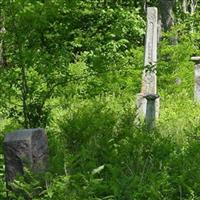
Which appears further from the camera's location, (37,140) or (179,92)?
(179,92)

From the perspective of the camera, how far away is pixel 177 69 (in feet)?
45.3

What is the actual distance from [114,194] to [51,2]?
2793mm

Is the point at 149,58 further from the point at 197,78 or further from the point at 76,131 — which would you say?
the point at 76,131

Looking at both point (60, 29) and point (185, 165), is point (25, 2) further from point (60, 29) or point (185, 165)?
point (185, 165)

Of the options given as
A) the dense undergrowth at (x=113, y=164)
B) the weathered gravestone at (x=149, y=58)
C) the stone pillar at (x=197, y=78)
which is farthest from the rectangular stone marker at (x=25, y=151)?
the stone pillar at (x=197, y=78)

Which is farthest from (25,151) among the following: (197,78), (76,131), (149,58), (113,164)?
(197,78)

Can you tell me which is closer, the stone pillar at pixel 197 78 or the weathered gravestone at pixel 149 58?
the weathered gravestone at pixel 149 58

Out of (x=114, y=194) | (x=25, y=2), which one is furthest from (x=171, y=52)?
(x=114, y=194)

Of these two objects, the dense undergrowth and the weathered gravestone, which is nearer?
the dense undergrowth

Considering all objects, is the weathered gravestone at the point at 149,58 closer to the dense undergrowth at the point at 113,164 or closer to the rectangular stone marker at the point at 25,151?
the dense undergrowth at the point at 113,164

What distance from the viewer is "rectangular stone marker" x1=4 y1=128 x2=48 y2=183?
4457mm

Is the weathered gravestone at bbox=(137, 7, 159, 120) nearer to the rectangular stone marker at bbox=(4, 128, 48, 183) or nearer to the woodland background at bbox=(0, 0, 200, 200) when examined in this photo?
the woodland background at bbox=(0, 0, 200, 200)

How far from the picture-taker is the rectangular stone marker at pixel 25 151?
4457 mm

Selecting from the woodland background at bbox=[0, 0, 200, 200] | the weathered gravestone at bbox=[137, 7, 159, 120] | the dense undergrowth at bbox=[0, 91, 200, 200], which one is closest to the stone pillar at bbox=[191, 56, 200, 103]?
the weathered gravestone at bbox=[137, 7, 159, 120]
